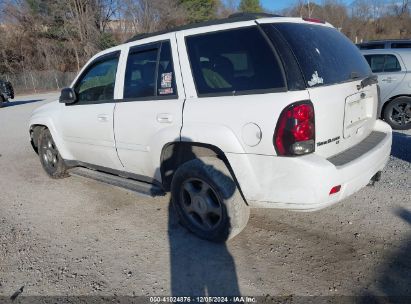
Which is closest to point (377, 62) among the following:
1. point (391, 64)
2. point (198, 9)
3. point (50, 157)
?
point (391, 64)

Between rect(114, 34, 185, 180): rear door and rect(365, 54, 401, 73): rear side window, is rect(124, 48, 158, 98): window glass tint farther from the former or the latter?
rect(365, 54, 401, 73): rear side window

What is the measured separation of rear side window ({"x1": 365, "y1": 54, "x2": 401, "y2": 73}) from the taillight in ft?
18.3

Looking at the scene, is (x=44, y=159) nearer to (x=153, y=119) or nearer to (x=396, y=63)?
(x=153, y=119)

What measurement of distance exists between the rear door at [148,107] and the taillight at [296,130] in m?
0.99

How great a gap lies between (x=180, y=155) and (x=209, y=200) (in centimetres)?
57

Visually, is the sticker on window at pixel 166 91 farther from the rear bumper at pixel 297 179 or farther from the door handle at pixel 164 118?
the rear bumper at pixel 297 179

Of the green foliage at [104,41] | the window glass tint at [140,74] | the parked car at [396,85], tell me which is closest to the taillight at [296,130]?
the window glass tint at [140,74]

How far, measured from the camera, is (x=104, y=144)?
4086 millimetres

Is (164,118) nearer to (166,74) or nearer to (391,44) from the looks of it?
(166,74)

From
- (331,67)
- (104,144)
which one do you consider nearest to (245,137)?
(331,67)

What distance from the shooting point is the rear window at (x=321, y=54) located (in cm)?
268

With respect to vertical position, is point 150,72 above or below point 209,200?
above

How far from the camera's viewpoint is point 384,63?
23.5 feet

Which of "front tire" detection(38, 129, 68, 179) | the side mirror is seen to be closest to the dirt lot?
"front tire" detection(38, 129, 68, 179)
